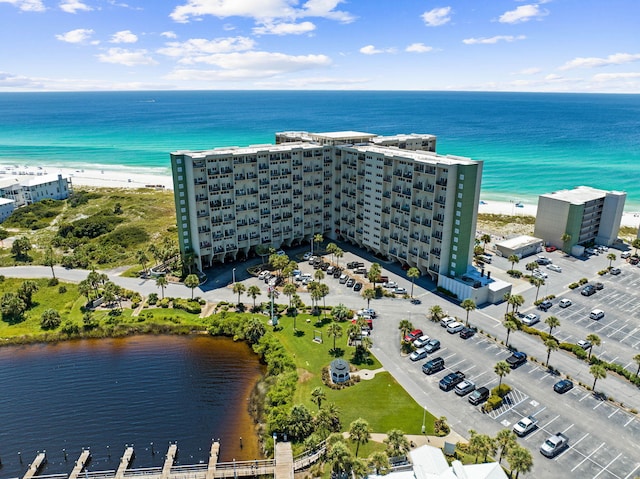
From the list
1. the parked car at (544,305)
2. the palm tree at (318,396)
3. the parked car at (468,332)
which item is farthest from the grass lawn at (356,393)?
the parked car at (544,305)

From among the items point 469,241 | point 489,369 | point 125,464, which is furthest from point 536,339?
point 125,464

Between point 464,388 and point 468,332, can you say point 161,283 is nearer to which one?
point 468,332

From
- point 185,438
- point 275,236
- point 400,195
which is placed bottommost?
point 185,438

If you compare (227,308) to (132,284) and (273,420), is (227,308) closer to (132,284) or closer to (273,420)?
(132,284)

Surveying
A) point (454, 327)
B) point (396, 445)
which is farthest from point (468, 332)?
point (396, 445)

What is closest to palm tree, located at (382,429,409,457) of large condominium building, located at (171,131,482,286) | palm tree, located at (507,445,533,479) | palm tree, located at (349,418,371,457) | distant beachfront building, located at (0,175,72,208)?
palm tree, located at (349,418,371,457)

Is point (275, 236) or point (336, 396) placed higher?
point (275, 236)

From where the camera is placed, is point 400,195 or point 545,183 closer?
point 400,195

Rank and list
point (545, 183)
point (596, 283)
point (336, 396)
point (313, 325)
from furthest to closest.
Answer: point (545, 183)
point (596, 283)
point (313, 325)
point (336, 396)
